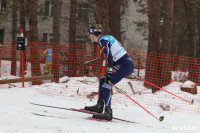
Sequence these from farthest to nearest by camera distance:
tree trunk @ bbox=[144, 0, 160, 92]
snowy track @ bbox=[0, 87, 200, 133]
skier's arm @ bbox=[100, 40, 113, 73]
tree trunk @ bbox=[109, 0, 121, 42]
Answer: tree trunk @ bbox=[109, 0, 121, 42] → tree trunk @ bbox=[144, 0, 160, 92] → skier's arm @ bbox=[100, 40, 113, 73] → snowy track @ bbox=[0, 87, 200, 133]

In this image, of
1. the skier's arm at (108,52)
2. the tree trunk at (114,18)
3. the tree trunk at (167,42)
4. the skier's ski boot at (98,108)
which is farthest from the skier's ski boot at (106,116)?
the tree trunk at (114,18)

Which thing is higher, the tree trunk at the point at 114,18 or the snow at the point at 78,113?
the tree trunk at the point at 114,18

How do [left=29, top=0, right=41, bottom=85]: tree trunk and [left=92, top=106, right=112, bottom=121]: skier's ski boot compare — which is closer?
[left=92, top=106, right=112, bottom=121]: skier's ski boot

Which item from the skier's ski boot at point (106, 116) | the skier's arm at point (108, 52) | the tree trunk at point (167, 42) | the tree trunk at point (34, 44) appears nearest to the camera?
the skier's arm at point (108, 52)

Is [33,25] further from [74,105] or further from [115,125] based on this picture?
[115,125]

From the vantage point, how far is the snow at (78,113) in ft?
14.0

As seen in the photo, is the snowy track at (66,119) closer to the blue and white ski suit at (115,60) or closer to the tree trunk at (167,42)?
the blue and white ski suit at (115,60)

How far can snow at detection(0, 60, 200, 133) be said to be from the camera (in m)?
4.27

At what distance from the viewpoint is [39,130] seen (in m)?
3.96

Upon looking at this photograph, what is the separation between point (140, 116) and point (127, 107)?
2.54 ft

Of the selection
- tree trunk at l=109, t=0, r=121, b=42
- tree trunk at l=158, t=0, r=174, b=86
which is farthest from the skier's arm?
tree trunk at l=109, t=0, r=121, b=42

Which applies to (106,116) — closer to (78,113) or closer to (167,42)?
(78,113)

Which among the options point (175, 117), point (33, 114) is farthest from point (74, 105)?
point (175, 117)

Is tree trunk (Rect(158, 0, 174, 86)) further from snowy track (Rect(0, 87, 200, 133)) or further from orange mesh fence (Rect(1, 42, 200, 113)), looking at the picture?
snowy track (Rect(0, 87, 200, 133))
